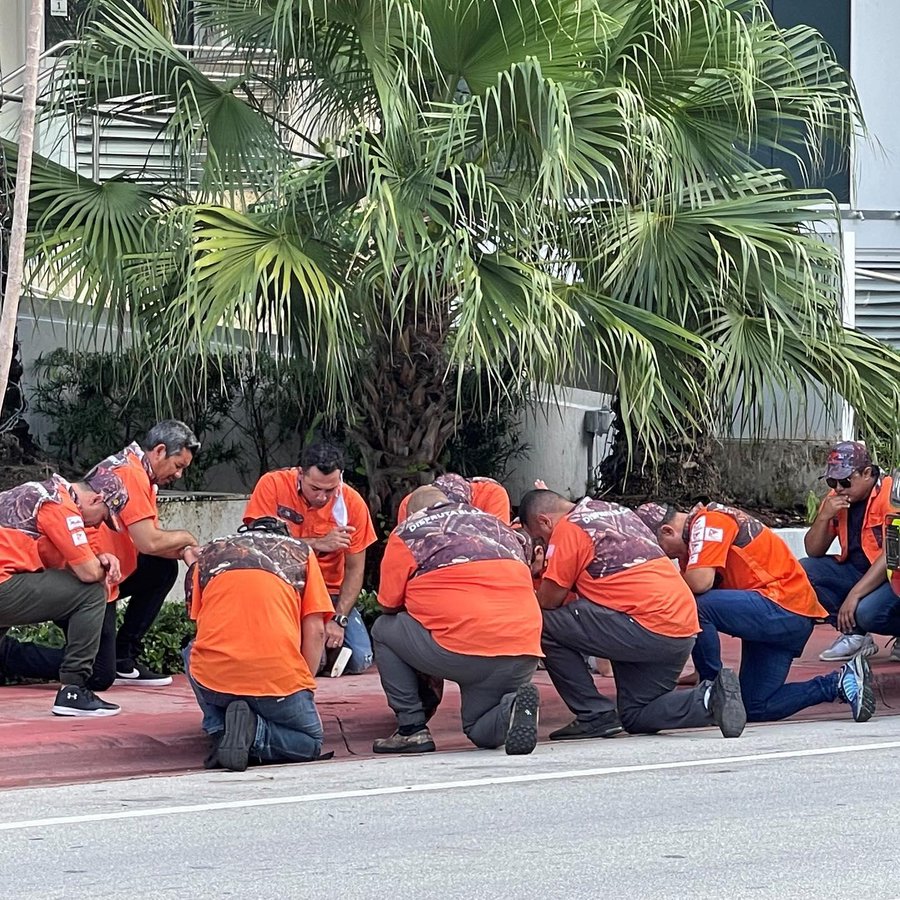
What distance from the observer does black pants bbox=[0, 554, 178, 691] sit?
31.3 feet

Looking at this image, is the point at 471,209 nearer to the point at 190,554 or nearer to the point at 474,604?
the point at 190,554

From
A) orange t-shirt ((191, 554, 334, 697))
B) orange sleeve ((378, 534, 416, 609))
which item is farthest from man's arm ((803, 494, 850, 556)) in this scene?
orange t-shirt ((191, 554, 334, 697))

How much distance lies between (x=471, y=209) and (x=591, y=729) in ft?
10.3

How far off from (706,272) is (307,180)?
2738 millimetres

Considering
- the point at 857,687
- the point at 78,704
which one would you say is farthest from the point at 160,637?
the point at 857,687

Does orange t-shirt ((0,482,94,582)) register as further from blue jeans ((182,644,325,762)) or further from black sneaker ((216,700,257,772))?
black sneaker ((216,700,257,772))

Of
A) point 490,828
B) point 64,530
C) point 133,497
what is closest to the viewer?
point 490,828

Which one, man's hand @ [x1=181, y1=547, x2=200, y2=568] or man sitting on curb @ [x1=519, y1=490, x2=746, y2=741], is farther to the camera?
man's hand @ [x1=181, y1=547, x2=200, y2=568]

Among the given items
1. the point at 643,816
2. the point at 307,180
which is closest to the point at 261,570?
the point at 643,816

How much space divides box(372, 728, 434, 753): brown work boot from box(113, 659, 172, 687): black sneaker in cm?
210

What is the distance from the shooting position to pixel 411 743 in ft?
28.0

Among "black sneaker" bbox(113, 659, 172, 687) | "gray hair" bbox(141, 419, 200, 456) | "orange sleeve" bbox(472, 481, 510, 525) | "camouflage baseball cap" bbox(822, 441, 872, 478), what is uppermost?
"gray hair" bbox(141, 419, 200, 456)

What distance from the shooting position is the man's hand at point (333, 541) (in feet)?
32.4

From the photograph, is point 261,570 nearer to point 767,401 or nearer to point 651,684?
point 651,684
